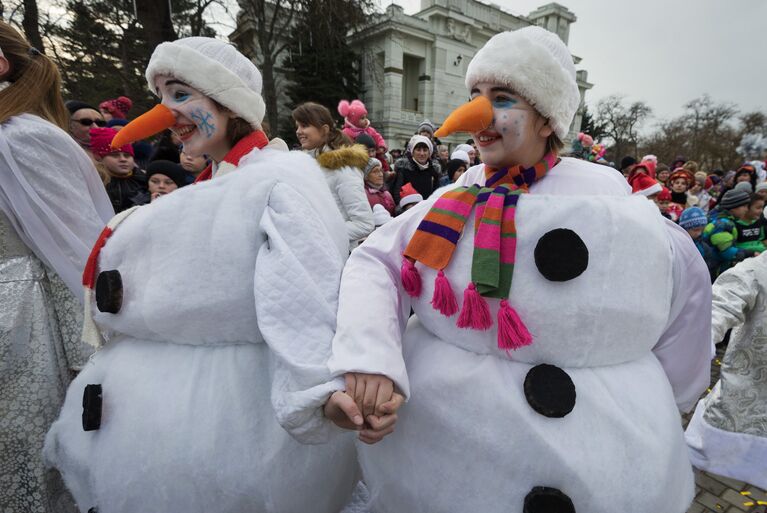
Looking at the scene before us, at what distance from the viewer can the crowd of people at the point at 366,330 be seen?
1.05 meters

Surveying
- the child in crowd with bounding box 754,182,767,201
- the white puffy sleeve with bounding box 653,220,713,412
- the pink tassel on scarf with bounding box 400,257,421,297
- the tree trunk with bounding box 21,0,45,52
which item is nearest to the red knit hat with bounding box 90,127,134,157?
the pink tassel on scarf with bounding box 400,257,421,297

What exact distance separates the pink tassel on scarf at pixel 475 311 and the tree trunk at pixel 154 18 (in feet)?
27.2

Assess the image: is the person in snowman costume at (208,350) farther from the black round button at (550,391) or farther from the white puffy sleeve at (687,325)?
the white puffy sleeve at (687,325)

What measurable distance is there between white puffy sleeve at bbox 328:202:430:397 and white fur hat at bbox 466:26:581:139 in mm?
448

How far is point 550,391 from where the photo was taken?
103 centimetres

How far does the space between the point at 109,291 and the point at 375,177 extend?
12.0 feet

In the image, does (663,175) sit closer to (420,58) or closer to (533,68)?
(533,68)

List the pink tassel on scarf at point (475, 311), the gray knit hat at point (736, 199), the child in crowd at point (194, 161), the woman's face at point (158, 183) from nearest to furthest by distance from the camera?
the pink tassel on scarf at point (475, 311)
the child in crowd at point (194, 161)
the woman's face at point (158, 183)
the gray knit hat at point (736, 199)

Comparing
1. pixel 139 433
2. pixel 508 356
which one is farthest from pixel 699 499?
pixel 139 433

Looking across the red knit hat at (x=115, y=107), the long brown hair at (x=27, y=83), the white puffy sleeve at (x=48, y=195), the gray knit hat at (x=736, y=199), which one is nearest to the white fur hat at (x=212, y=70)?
the white puffy sleeve at (x=48, y=195)

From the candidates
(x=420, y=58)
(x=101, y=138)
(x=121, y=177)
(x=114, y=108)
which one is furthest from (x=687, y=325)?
(x=420, y=58)

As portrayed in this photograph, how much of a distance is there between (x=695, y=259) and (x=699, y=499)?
2071mm

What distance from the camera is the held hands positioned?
973 mm

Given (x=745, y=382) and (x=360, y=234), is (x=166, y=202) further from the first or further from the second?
(x=745, y=382)
